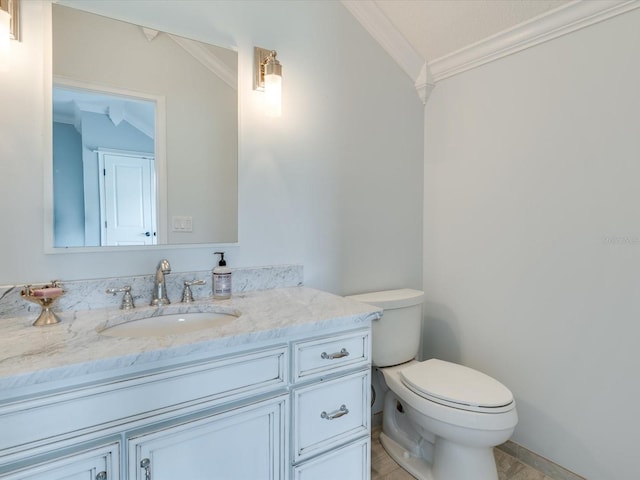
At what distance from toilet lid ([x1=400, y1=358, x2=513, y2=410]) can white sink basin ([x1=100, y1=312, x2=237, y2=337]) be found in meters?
0.84

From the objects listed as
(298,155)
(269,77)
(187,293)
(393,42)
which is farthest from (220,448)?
(393,42)

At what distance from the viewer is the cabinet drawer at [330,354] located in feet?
3.51

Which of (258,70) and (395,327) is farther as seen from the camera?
(395,327)

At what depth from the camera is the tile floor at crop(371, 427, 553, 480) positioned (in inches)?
63.9

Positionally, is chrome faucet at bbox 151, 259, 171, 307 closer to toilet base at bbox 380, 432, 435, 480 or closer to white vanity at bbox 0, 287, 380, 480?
white vanity at bbox 0, 287, 380, 480

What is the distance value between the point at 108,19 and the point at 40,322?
104cm

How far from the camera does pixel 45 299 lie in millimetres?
1020

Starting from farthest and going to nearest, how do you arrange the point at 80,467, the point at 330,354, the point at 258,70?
1. the point at 258,70
2. the point at 330,354
3. the point at 80,467

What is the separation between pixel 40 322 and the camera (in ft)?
3.32

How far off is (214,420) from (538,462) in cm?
160

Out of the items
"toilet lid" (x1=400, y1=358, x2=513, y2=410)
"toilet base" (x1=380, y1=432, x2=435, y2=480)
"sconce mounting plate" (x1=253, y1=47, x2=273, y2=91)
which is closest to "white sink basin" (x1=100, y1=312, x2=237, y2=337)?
"toilet lid" (x1=400, y1=358, x2=513, y2=410)

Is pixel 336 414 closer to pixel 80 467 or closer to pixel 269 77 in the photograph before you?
pixel 80 467

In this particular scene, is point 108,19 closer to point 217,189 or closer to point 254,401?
point 217,189

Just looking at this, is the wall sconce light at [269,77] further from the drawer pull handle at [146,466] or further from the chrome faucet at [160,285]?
the drawer pull handle at [146,466]
